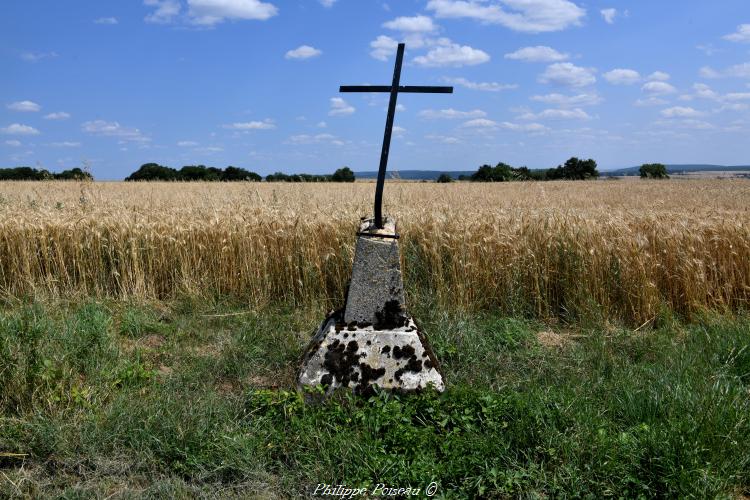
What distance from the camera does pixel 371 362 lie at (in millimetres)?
4340

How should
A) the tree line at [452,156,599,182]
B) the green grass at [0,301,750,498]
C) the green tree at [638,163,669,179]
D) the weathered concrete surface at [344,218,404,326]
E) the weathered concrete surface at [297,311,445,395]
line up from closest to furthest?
the green grass at [0,301,750,498]
the weathered concrete surface at [297,311,445,395]
the weathered concrete surface at [344,218,404,326]
the tree line at [452,156,599,182]
the green tree at [638,163,669,179]

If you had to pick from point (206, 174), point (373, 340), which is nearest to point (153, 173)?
point (206, 174)

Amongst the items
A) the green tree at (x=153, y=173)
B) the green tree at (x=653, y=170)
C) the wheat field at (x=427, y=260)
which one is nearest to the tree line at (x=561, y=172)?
the green tree at (x=653, y=170)

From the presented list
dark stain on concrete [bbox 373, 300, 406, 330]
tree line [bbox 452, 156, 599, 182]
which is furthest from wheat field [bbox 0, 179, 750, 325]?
tree line [bbox 452, 156, 599, 182]

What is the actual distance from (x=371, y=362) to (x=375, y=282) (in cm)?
62

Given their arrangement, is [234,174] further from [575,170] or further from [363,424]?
Result: [363,424]

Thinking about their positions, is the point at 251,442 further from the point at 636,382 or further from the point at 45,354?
the point at 636,382

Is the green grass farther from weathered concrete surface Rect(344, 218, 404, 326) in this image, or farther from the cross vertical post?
the cross vertical post

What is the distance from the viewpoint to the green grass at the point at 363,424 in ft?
11.2

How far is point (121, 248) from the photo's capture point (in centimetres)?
768

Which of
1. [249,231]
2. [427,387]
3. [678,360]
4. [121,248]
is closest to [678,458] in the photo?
[427,387]

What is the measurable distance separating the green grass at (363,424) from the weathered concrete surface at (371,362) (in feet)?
0.49

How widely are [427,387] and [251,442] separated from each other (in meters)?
1.33

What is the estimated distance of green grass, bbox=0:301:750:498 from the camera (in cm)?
341
